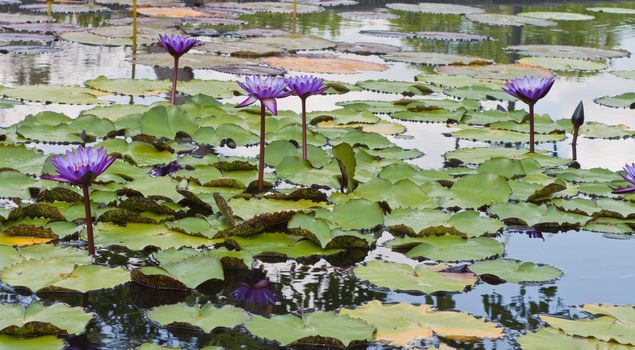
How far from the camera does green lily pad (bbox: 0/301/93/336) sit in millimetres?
2240

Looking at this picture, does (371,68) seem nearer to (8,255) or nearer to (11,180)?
(11,180)

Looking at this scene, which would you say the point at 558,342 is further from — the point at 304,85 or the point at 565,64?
the point at 565,64

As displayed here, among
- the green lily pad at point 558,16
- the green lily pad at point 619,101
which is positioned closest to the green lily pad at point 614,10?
the green lily pad at point 558,16

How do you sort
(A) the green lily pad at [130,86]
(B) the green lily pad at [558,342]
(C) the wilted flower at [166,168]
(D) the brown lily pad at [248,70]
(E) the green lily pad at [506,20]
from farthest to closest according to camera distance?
(E) the green lily pad at [506,20] < (D) the brown lily pad at [248,70] < (A) the green lily pad at [130,86] < (C) the wilted flower at [166,168] < (B) the green lily pad at [558,342]

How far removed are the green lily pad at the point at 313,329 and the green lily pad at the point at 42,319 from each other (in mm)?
410

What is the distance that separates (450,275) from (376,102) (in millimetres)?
2708

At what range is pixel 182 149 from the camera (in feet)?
13.7

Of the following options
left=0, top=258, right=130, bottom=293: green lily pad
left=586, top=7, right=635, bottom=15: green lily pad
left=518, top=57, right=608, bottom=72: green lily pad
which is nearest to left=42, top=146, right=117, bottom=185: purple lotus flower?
left=0, top=258, right=130, bottom=293: green lily pad

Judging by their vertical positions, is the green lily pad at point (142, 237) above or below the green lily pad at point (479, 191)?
below

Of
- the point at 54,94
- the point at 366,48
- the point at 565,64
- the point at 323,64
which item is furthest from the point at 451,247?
the point at 366,48

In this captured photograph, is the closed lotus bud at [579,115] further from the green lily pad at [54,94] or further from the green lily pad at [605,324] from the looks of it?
the green lily pad at [54,94]

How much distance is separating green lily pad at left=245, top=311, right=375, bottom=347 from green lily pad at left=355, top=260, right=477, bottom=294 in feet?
1.19

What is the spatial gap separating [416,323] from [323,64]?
441 centimetres

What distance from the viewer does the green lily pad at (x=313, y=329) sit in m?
2.26
